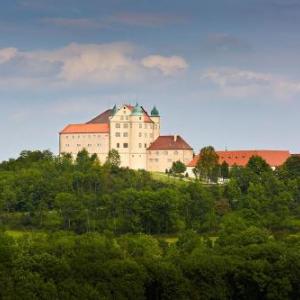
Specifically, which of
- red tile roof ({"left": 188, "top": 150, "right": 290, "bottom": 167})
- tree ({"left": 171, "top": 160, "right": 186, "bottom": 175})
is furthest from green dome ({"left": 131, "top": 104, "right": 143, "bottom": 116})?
red tile roof ({"left": 188, "top": 150, "right": 290, "bottom": 167})

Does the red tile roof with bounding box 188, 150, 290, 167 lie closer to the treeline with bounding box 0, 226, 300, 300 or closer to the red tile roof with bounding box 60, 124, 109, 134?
the red tile roof with bounding box 60, 124, 109, 134

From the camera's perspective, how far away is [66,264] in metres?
57.9

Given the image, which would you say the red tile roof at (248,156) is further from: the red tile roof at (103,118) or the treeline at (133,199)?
the red tile roof at (103,118)

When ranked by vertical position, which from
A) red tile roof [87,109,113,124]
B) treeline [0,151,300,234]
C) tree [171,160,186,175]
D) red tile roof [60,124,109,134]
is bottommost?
treeline [0,151,300,234]

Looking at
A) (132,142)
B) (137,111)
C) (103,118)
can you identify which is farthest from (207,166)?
(103,118)

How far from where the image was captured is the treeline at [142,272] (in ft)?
182

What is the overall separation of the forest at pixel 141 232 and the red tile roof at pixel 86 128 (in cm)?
520

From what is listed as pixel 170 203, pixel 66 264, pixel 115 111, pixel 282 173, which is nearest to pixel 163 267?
pixel 66 264

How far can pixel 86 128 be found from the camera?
13200 centimetres

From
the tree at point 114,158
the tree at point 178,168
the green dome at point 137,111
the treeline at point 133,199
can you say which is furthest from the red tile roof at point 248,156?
the tree at point 114,158

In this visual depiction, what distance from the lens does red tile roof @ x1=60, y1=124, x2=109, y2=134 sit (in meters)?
131

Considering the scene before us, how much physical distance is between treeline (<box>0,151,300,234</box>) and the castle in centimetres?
725

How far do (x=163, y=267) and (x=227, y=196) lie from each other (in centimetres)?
4911

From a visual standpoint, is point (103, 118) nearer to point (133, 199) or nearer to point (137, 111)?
point (137, 111)
